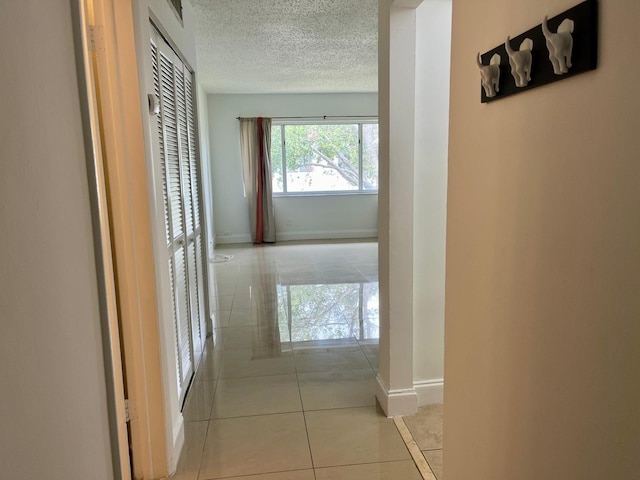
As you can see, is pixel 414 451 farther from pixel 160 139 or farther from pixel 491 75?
pixel 160 139

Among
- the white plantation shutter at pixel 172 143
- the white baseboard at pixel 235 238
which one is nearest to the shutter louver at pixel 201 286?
the white plantation shutter at pixel 172 143

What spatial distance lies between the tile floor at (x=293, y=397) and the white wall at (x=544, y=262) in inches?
29.3

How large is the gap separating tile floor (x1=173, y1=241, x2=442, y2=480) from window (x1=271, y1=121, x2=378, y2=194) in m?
3.60

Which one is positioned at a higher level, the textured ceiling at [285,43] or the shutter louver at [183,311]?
the textured ceiling at [285,43]

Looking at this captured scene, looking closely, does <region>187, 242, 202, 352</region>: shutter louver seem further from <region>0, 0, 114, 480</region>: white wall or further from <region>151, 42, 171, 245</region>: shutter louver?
<region>0, 0, 114, 480</region>: white wall

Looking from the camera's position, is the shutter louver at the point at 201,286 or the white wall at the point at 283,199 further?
the white wall at the point at 283,199

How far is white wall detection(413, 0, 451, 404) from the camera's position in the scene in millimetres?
2180

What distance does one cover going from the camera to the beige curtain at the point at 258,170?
770cm

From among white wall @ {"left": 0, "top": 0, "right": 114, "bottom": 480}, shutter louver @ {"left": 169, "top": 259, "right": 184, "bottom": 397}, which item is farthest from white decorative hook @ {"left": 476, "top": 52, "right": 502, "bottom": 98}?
shutter louver @ {"left": 169, "top": 259, "right": 184, "bottom": 397}

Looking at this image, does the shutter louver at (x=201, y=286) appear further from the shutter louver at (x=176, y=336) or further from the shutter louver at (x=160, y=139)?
the shutter louver at (x=160, y=139)

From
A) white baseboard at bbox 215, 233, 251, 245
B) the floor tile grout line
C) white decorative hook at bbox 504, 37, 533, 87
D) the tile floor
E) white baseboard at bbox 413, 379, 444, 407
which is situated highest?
white decorative hook at bbox 504, 37, 533, 87

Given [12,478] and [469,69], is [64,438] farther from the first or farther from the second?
[469,69]

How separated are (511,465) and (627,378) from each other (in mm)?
489

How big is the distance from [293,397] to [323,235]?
574cm
